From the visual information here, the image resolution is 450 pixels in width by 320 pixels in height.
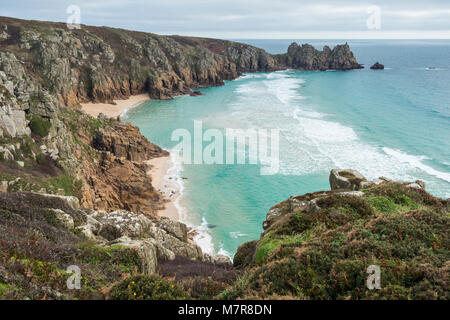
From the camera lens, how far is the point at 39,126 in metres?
26.5

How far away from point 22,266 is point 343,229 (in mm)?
9909

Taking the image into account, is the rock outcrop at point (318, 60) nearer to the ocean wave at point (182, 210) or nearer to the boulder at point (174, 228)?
the ocean wave at point (182, 210)

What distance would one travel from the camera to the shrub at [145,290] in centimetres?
768

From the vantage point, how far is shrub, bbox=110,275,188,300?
768 centimetres

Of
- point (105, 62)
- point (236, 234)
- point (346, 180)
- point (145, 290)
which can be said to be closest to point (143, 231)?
point (145, 290)

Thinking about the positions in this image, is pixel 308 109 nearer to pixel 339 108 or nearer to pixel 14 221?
pixel 339 108

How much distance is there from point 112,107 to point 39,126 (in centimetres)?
4677

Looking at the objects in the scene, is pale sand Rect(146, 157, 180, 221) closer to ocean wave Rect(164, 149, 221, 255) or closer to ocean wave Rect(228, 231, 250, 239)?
ocean wave Rect(164, 149, 221, 255)

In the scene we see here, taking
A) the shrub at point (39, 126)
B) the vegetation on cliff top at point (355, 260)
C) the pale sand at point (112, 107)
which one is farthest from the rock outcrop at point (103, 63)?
the vegetation on cliff top at point (355, 260)

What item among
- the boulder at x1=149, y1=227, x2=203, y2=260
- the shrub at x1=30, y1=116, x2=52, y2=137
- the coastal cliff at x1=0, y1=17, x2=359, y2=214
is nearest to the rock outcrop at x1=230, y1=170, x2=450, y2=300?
the boulder at x1=149, y1=227, x2=203, y2=260

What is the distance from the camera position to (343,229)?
Answer: 1098 cm

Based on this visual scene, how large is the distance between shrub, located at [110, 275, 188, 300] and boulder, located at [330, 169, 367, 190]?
14.1 m

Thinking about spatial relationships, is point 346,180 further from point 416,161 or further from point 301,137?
point 301,137
